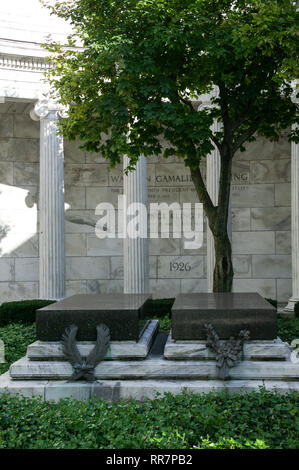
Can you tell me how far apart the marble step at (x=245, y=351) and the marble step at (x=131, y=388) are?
41 cm

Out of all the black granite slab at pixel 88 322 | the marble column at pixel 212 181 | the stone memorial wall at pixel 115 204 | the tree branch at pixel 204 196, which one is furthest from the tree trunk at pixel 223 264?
the stone memorial wall at pixel 115 204

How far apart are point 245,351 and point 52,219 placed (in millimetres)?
12563

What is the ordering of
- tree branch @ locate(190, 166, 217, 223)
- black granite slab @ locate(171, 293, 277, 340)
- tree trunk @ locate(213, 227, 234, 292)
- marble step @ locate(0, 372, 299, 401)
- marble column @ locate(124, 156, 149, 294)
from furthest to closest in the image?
1. marble column @ locate(124, 156, 149, 294)
2. tree branch @ locate(190, 166, 217, 223)
3. tree trunk @ locate(213, 227, 234, 292)
4. black granite slab @ locate(171, 293, 277, 340)
5. marble step @ locate(0, 372, 299, 401)

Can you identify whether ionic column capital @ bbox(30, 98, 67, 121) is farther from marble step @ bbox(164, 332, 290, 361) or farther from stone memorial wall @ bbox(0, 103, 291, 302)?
marble step @ bbox(164, 332, 290, 361)

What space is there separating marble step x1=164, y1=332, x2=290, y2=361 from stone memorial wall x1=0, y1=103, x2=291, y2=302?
53.3 ft

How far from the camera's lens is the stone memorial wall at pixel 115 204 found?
24.7 m

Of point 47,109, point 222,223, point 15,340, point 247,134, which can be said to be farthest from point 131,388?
point 47,109

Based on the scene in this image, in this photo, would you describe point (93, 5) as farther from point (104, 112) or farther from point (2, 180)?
point (2, 180)

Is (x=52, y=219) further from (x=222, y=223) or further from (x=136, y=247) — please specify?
(x=222, y=223)

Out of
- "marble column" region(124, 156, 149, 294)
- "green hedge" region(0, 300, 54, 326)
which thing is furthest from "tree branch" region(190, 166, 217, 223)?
"green hedge" region(0, 300, 54, 326)

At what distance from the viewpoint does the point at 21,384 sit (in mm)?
8641

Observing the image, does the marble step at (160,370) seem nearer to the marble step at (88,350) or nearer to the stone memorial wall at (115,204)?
the marble step at (88,350)

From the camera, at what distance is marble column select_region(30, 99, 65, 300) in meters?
19.8

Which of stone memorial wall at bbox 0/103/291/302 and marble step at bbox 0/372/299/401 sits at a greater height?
stone memorial wall at bbox 0/103/291/302
